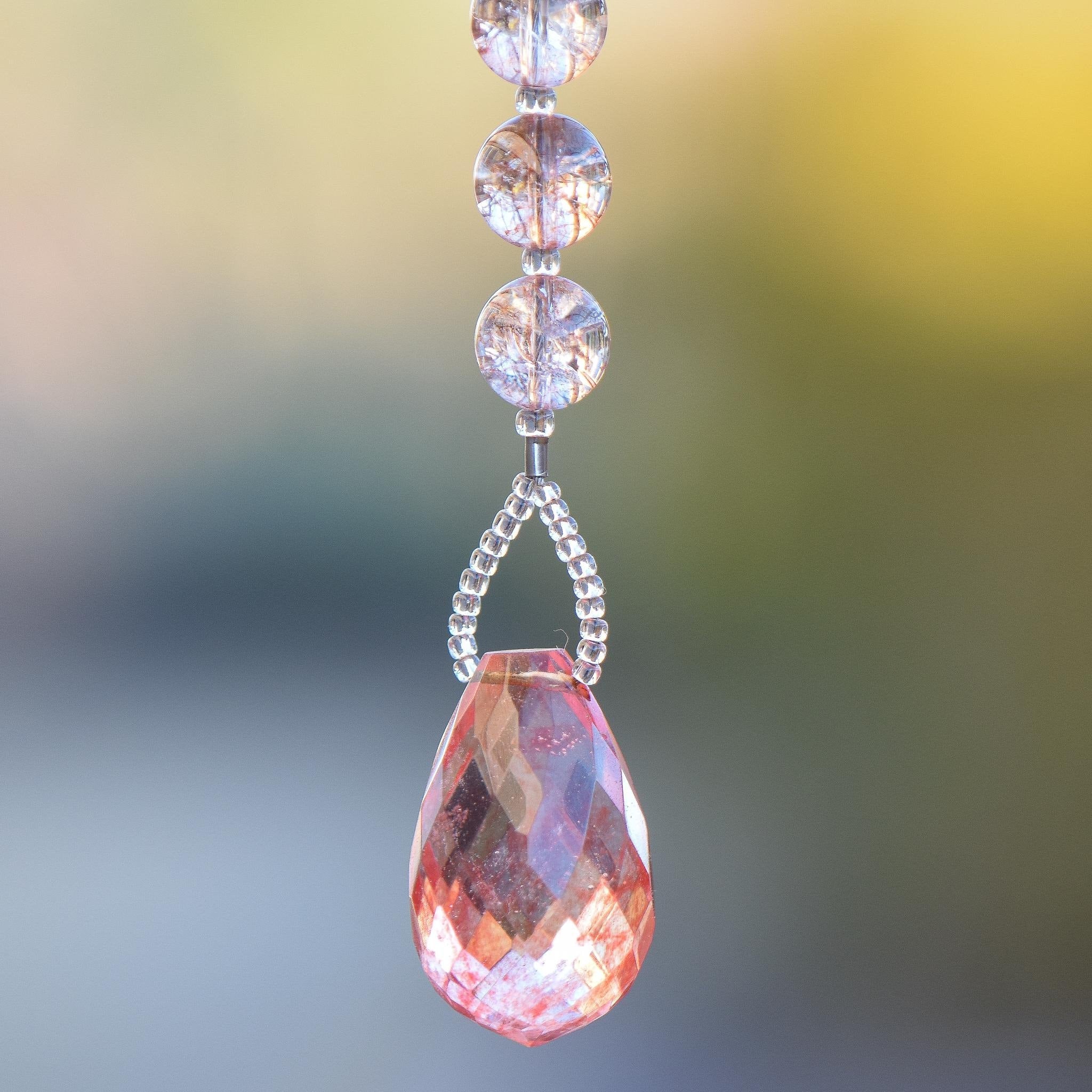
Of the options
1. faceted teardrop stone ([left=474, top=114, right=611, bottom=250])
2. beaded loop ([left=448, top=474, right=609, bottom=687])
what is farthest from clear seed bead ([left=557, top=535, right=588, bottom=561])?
faceted teardrop stone ([left=474, top=114, right=611, bottom=250])

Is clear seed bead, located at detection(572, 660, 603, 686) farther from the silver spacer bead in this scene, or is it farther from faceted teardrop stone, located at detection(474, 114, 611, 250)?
faceted teardrop stone, located at detection(474, 114, 611, 250)

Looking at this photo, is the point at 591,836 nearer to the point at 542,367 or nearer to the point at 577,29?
the point at 542,367

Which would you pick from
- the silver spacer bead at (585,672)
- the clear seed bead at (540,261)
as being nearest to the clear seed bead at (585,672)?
the silver spacer bead at (585,672)

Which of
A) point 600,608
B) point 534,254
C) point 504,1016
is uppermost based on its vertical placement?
point 534,254

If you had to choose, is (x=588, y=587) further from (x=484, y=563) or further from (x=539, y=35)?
(x=539, y=35)

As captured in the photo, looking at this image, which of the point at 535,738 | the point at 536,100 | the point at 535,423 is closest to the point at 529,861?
A: the point at 535,738

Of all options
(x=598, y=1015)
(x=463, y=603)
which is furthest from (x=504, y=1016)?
(x=463, y=603)

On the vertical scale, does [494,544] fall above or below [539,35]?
below
